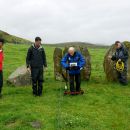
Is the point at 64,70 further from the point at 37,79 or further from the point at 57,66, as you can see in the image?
the point at 37,79

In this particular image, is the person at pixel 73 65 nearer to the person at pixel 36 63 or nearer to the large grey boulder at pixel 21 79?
the person at pixel 36 63

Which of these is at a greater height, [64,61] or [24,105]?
[64,61]

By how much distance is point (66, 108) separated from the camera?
2047 centimetres

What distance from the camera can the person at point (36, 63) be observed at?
23.3 meters

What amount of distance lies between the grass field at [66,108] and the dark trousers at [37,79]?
406 millimetres

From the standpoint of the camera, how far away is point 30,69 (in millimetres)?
23688

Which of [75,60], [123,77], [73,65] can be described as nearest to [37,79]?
[73,65]

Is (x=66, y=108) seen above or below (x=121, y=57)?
below

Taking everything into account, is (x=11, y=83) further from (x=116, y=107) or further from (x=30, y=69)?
(x=116, y=107)

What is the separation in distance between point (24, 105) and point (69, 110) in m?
2.27

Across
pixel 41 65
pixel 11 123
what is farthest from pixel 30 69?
pixel 11 123

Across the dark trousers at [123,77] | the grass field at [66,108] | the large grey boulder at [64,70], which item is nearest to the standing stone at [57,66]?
the large grey boulder at [64,70]

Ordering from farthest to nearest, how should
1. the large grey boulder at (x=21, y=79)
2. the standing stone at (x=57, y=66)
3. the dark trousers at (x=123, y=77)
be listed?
the standing stone at (x=57, y=66) < the dark trousers at (x=123, y=77) < the large grey boulder at (x=21, y=79)

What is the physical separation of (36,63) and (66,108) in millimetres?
3876
